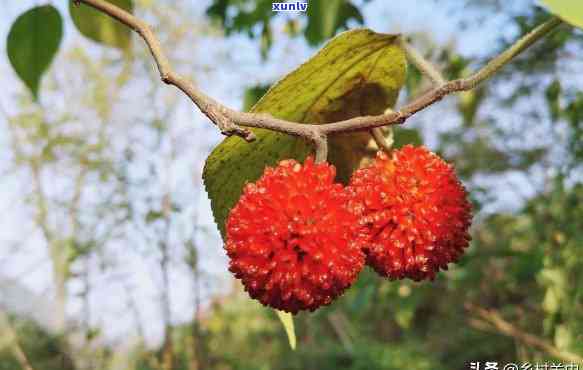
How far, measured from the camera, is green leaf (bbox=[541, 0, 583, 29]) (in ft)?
1.69

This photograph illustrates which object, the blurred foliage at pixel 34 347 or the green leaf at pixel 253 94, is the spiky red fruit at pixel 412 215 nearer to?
the green leaf at pixel 253 94

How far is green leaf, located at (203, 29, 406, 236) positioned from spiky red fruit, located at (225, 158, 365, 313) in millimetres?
117

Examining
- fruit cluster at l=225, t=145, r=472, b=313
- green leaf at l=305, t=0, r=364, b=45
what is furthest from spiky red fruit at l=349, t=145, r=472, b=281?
green leaf at l=305, t=0, r=364, b=45

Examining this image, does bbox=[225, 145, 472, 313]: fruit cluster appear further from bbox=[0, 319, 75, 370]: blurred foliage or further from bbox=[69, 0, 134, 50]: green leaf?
bbox=[0, 319, 75, 370]: blurred foliage

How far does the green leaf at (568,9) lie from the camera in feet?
1.69

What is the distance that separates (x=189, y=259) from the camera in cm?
485

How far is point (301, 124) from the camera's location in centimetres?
92

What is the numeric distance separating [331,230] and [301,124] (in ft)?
0.54

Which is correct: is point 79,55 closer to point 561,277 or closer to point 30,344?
point 30,344

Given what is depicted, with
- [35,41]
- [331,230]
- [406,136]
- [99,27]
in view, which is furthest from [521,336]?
[35,41]

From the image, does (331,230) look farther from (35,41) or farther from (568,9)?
(35,41)

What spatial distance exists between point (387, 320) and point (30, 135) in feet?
22.6

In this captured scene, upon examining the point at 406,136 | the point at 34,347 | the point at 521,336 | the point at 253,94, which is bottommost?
the point at 34,347

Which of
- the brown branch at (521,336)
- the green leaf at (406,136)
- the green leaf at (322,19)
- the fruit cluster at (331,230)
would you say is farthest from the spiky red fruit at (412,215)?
the brown branch at (521,336)
